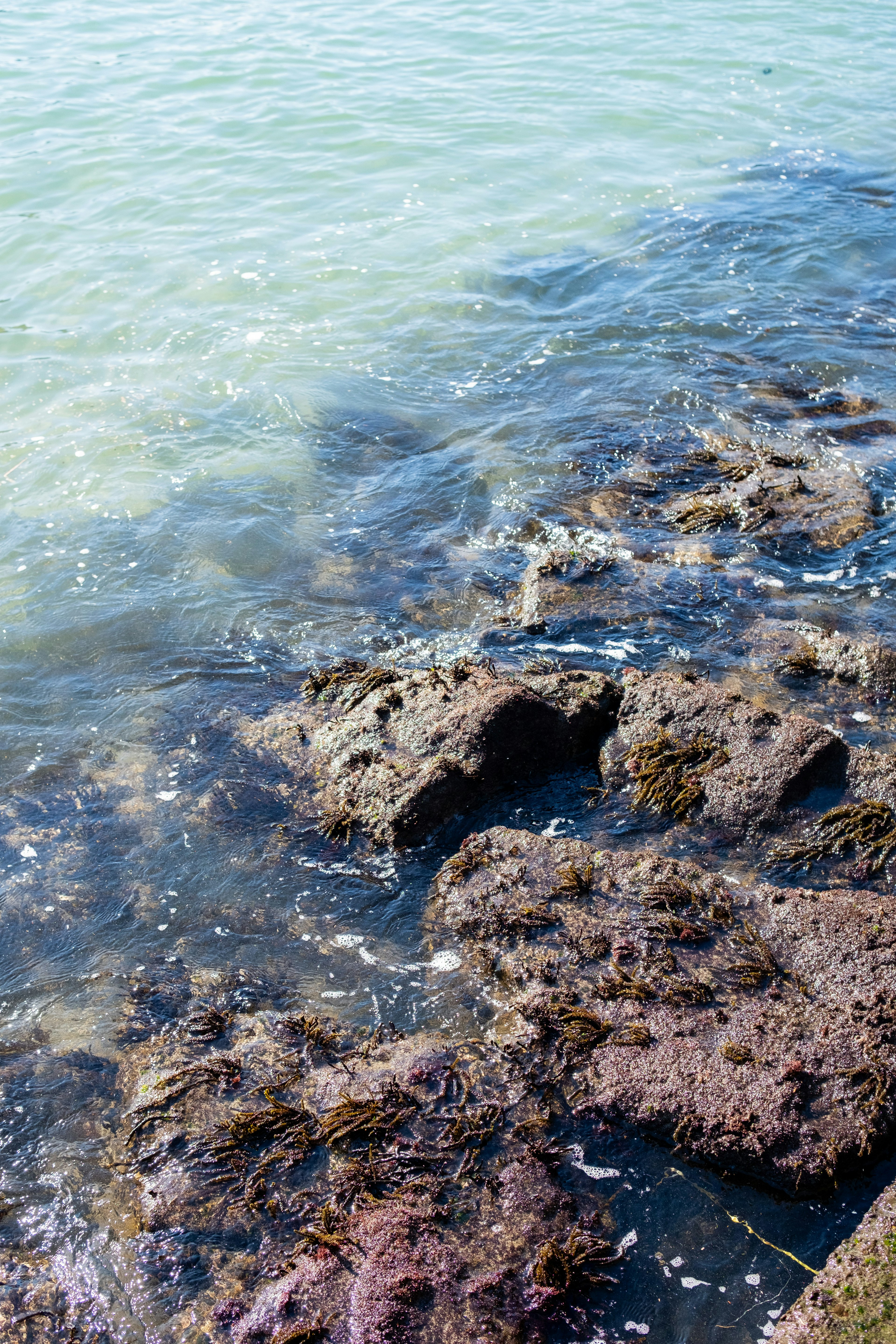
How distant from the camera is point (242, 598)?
25.2 ft

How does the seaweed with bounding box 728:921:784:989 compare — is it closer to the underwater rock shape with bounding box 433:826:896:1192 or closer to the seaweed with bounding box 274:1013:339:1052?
the underwater rock shape with bounding box 433:826:896:1192

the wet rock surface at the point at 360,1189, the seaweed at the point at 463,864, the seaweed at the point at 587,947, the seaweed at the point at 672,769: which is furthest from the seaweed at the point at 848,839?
the wet rock surface at the point at 360,1189

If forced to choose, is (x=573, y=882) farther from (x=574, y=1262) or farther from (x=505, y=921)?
(x=574, y=1262)

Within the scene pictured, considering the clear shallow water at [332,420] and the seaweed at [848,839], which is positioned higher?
Answer: the clear shallow water at [332,420]

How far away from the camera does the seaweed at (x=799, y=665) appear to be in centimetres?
625

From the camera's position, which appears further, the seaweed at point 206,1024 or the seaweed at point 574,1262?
the seaweed at point 206,1024

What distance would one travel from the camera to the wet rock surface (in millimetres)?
3334

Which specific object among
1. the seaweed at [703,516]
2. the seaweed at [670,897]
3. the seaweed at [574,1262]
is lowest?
the seaweed at [574,1262]

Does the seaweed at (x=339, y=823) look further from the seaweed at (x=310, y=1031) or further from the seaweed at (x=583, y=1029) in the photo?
the seaweed at (x=583, y=1029)

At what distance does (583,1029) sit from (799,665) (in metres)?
3.32

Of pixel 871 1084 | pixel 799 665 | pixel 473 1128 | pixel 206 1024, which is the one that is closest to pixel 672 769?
pixel 799 665

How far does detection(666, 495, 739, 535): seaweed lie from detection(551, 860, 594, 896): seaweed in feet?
13.5

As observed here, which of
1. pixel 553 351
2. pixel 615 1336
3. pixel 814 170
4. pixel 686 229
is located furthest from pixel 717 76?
pixel 615 1336

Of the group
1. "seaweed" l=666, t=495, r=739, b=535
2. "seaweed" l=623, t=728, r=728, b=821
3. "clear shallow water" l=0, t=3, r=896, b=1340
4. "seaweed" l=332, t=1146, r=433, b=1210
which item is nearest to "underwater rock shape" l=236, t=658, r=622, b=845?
"clear shallow water" l=0, t=3, r=896, b=1340
